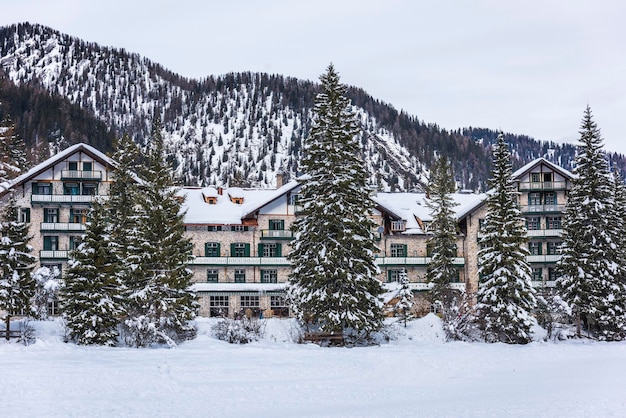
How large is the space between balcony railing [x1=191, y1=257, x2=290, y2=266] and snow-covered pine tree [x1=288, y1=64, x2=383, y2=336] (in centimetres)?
1538

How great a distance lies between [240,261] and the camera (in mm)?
59250

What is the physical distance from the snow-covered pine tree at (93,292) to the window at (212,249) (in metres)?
17.4

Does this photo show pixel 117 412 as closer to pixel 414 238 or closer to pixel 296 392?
pixel 296 392

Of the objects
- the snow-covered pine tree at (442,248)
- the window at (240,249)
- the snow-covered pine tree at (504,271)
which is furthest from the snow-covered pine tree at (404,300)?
the window at (240,249)

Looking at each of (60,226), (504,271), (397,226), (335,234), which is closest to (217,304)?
(60,226)

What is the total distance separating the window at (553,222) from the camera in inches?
2532

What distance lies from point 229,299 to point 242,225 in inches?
275

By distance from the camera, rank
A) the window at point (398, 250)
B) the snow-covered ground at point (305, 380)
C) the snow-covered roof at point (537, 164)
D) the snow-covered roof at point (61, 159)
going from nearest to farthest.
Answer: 1. the snow-covered ground at point (305, 380)
2. the snow-covered roof at point (61, 159)
3. the window at point (398, 250)
4. the snow-covered roof at point (537, 164)

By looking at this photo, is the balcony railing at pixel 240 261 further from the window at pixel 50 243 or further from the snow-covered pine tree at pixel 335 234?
the snow-covered pine tree at pixel 335 234

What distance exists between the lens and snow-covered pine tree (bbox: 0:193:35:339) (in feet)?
133

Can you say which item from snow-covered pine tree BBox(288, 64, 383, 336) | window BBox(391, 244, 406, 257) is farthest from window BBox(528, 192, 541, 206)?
snow-covered pine tree BBox(288, 64, 383, 336)

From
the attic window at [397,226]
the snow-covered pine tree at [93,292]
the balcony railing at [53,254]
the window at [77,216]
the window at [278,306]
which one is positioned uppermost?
the window at [77,216]

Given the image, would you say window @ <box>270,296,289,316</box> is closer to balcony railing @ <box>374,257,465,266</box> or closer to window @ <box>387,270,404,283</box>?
balcony railing @ <box>374,257,465,266</box>

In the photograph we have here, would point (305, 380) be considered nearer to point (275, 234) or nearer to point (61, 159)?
point (275, 234)
